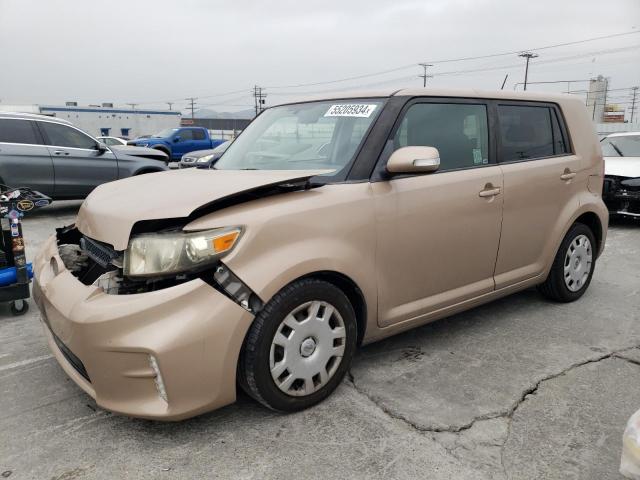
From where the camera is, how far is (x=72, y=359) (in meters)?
2.56

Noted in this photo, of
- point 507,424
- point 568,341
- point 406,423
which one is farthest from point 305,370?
point 568,341

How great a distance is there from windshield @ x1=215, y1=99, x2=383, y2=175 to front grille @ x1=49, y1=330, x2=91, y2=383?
1.48 meters

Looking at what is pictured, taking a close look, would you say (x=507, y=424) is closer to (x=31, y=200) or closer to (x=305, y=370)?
(x=305, y=370)

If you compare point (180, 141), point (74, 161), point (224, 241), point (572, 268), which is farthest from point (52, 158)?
point (180, 141)

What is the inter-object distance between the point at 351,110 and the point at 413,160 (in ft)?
2.11

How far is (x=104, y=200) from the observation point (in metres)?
2.83

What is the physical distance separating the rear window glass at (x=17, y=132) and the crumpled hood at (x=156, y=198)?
670cm

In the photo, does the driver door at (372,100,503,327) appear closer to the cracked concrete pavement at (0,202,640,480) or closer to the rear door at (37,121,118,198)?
the cracked concrete pavement at (0,202,640,480)

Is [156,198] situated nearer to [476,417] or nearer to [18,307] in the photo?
[476,417]

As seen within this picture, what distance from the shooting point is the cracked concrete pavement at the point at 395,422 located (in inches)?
89.8

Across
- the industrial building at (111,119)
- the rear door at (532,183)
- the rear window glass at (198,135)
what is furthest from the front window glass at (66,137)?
the industrial building at (111,119)

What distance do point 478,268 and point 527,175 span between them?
0.81 metres

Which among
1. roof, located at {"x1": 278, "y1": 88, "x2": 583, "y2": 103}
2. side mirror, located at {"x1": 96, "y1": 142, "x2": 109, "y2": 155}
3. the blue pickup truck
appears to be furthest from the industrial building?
roof, located at {"x1": 278, "y1": 88, "x2": 583, "y2": 103}

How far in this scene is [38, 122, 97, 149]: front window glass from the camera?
353 inches
